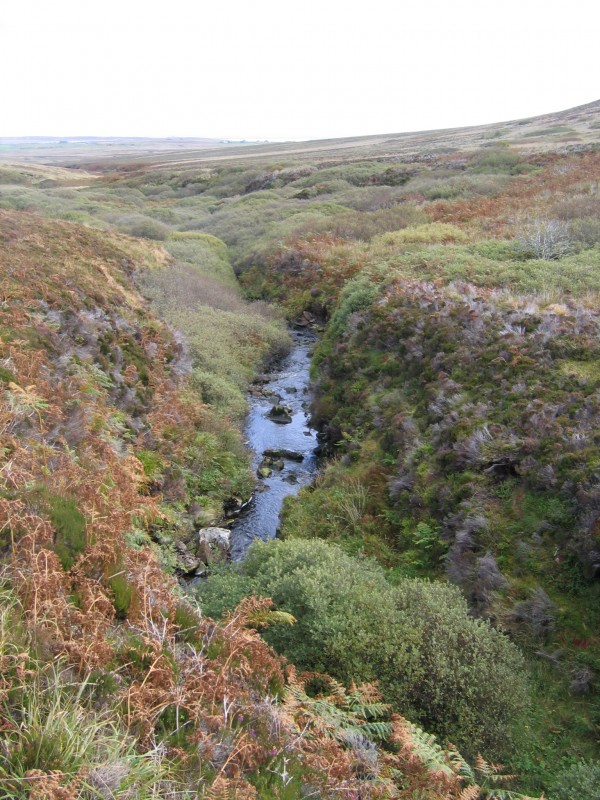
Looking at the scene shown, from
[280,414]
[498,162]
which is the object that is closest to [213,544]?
[280,414]

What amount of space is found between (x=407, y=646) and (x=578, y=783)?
6.31 ft

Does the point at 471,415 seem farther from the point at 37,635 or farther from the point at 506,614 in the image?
A: the point at 37,635

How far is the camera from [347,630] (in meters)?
6.14

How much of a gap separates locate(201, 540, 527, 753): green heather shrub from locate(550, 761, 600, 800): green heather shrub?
0.61m

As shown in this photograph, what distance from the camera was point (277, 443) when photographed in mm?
15023

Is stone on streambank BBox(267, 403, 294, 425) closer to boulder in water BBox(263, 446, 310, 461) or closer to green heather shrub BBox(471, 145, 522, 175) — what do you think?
boulder in water BBox(263, 446, 310, 461)

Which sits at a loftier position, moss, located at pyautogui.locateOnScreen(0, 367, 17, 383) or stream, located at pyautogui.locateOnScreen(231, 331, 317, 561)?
moss, located at pyautogui.locateOnScreen(0, 367, 17, 383)

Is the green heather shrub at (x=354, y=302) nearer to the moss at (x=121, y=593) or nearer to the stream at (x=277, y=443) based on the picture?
the stream at (x=277, y=443)

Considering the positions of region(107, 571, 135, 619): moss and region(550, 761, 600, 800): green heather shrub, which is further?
region(550, 761, 600, 800): green heather shrub

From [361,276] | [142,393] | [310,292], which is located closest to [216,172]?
[310,292]

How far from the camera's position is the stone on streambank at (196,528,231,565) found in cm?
999

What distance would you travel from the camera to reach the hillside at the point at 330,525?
3.78 m

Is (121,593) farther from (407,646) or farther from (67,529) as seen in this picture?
(407,646)

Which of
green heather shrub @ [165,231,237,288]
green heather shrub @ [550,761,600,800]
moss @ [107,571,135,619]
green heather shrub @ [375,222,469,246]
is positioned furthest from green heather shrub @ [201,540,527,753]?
green heather shrub @ [165,231,237,288]
